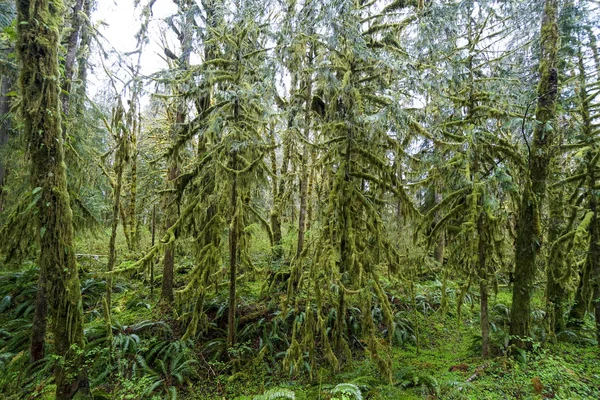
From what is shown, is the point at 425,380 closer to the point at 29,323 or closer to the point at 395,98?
the point at 395,98

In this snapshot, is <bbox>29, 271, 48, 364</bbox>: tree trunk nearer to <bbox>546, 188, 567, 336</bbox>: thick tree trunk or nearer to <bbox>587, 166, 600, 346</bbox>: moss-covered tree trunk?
<bbox>546, 188, 567, 336</bbox>: thick tree trunk

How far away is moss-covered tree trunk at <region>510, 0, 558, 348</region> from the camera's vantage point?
5133 mm

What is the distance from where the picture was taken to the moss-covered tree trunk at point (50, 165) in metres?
3.88

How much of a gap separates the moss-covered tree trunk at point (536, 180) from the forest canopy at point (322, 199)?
4 cm

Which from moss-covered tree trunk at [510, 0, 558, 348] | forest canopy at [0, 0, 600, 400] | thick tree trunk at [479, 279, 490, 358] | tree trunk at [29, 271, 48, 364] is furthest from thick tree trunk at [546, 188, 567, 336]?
tree trunk at [29, 271, 48, 364]

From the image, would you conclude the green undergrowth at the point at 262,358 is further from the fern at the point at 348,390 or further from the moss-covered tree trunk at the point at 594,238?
the moss-covered tree trunk at the point at 594,238

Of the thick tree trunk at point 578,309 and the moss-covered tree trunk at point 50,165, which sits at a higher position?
the moss-covered tree trunk at point 50,165

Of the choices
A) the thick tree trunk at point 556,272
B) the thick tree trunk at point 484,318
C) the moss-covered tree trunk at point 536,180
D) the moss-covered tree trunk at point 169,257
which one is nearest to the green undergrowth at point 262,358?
the thick tree trunk at point 484,318

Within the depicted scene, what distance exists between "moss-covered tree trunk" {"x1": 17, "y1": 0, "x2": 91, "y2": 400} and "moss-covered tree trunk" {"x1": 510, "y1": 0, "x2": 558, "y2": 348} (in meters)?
7.30

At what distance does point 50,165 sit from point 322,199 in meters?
4.27

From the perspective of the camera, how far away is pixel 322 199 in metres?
5.76

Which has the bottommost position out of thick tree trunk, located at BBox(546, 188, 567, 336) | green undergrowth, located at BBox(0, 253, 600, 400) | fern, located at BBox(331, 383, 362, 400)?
green undergrowth, located at BBox(0, 253, 600, 400)

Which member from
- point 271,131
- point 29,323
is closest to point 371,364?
point 271,131

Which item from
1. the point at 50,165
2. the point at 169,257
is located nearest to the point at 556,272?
the point at 169,257
